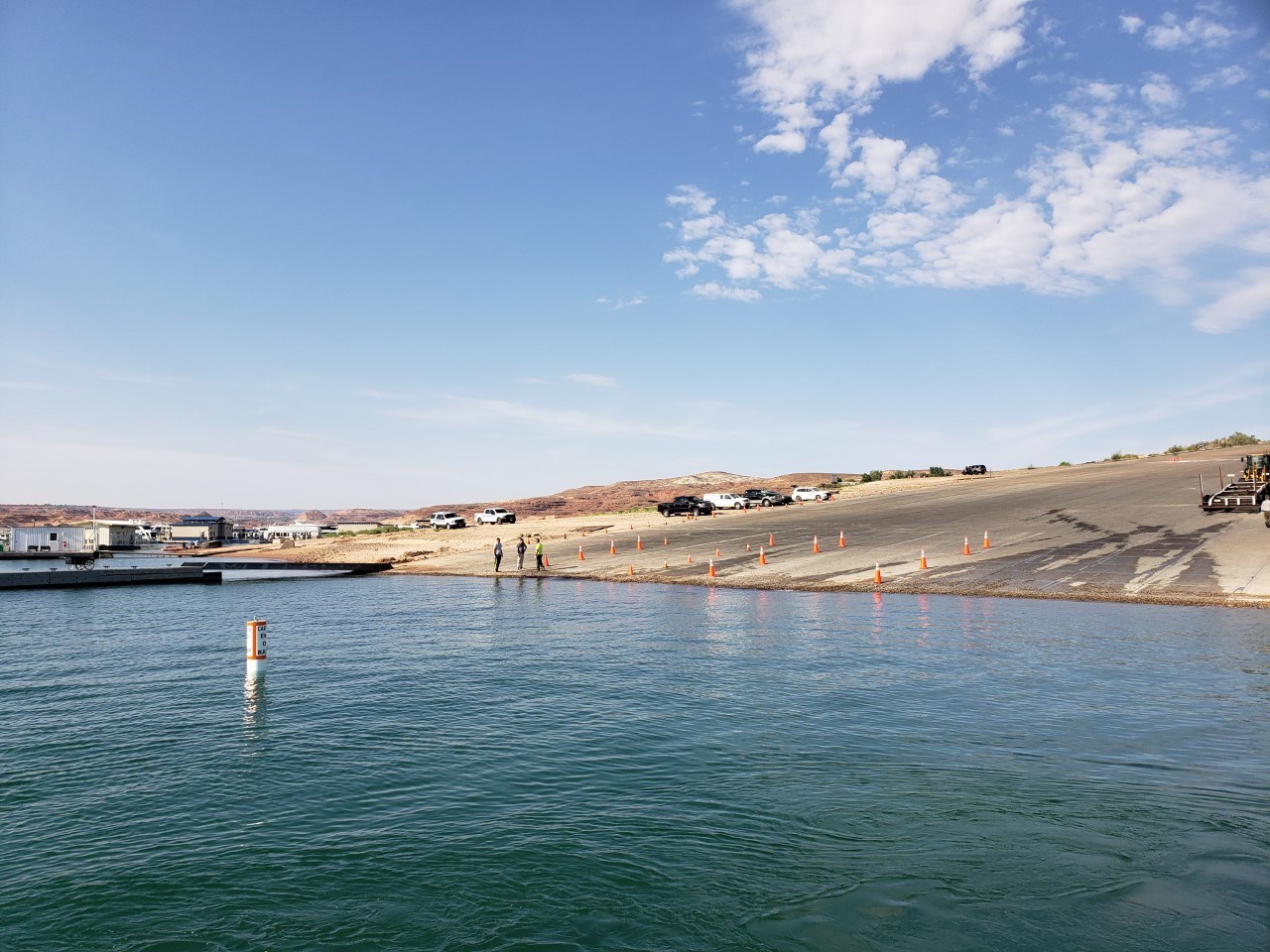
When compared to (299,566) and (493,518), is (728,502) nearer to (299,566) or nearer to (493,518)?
(493,518)

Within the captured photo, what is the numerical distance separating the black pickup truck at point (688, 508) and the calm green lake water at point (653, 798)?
58.9m

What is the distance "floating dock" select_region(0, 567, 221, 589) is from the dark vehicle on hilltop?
53.8m

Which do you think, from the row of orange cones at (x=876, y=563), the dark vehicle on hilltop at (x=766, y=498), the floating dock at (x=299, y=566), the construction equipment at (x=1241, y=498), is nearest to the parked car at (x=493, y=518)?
the dark vehicle on hilltop at (x=766, y=498)

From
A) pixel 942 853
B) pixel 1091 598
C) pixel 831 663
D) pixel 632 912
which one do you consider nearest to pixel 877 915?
pixel 942 853

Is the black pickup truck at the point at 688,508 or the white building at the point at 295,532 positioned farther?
the white building at the point at 295,532

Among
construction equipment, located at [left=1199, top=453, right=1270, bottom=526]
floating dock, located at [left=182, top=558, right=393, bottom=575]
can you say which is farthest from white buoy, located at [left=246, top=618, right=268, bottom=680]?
construction equipment, located at [left=1199, top=453, right=1270, bottom=526]

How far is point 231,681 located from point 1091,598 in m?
29.2

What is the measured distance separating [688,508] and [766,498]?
32.8ft

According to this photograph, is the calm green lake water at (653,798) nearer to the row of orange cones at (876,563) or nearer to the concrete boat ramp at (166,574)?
the row of orange cones at (876,563)

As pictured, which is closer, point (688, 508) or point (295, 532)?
point (688, 508)

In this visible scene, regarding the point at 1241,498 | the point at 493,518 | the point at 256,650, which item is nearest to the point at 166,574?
the point at 256,650

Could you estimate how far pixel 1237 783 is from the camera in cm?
1045

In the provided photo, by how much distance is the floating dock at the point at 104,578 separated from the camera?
158 feet

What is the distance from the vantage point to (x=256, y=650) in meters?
19.1
